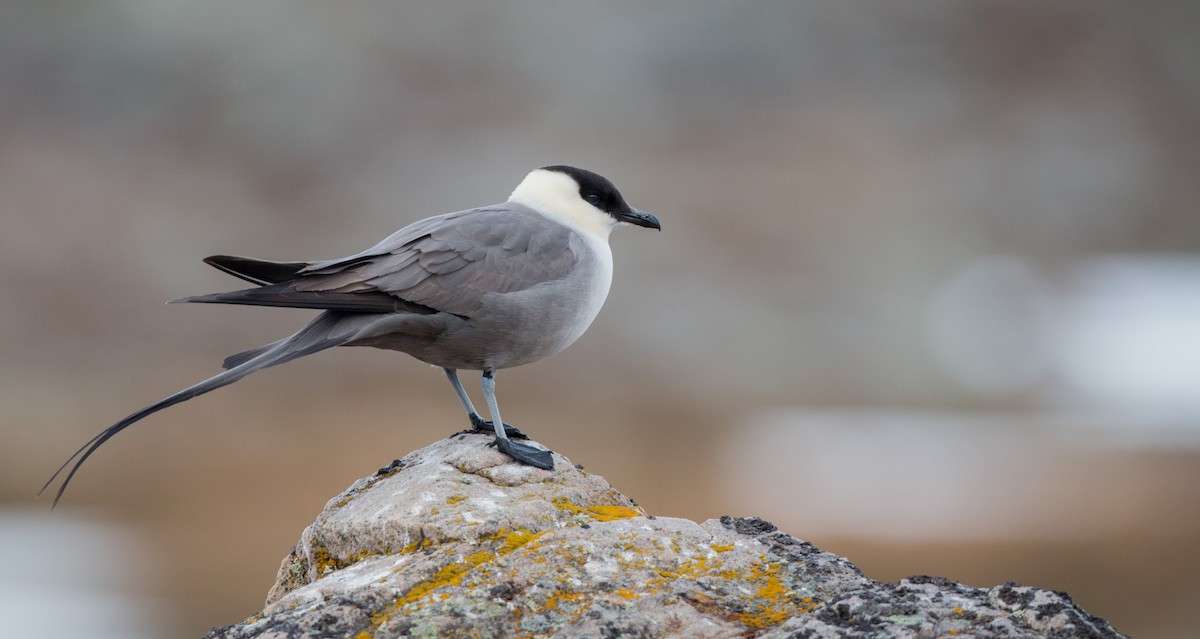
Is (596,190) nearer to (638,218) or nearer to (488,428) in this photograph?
(638,218)

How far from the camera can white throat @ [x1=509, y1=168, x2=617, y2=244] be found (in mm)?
6863

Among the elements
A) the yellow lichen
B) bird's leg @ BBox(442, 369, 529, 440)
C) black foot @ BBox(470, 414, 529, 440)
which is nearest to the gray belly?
bird's leg @ BBox(442, 369, 529, 440)

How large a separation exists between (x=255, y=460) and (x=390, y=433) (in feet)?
7.66

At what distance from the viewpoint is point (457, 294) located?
5879 millimetres

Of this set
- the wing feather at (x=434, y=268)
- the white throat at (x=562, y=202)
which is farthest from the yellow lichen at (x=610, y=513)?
the white throat at (x=562, y=202)

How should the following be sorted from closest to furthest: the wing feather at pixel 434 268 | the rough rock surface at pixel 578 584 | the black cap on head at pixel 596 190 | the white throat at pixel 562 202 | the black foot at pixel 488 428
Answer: the rough rock surface at pixel 578 584 → the wing feather at pixel 434 268 → the black foot at pixel 488 428 → the white throat at pixel 562 202 → the black cap on head at pixel 596 190

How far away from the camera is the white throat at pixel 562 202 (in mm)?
6863

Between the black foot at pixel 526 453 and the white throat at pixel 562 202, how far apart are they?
1638 millimetres

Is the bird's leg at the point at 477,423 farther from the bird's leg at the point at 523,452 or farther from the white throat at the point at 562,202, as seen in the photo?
the white throat at the point at 562,202

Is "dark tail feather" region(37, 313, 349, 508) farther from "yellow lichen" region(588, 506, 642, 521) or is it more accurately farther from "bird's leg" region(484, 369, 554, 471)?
"yellow lichen" region(588, 506, 642, 521)

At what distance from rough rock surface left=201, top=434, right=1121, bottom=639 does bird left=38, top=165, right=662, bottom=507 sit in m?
0.71

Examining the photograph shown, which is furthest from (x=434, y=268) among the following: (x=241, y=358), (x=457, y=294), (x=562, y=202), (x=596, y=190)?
(x=596, y=190)

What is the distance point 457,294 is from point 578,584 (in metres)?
2.10

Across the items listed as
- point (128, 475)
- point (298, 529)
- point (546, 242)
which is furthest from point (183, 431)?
point (546, 242)
